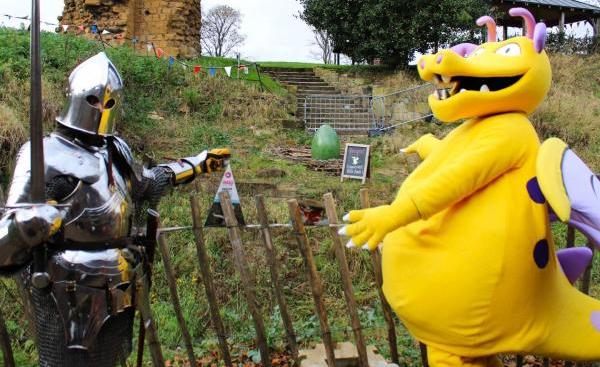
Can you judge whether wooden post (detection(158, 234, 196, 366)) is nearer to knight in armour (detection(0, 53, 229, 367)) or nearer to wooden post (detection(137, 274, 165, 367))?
wooden post (detection(137, 274, 165, 367))

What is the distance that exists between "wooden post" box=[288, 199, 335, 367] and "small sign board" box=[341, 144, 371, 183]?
4.33m

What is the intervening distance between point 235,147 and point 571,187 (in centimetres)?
686

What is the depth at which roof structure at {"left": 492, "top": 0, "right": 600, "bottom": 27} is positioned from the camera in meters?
16.5

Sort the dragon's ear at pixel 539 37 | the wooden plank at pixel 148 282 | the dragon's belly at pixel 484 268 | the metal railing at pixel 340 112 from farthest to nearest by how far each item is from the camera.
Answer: the metal railing at pixel 340 112 < the wooden plank at pixel 148 282 < the dragon's ear at pixel 539 37 < the dragon's belly at pixel 484 268

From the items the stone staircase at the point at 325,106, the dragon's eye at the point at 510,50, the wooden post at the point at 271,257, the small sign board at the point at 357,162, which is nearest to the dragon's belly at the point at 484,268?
the dragon's eye at the point at 510,50

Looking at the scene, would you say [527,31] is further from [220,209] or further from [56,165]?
[56,165]

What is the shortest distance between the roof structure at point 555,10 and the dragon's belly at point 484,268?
588 inches

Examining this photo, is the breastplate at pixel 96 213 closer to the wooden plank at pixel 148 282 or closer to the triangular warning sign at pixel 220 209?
the wooden plank at pixel 148 282

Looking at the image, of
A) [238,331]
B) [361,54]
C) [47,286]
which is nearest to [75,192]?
[47,286]

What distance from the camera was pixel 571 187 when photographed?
7.23 feet

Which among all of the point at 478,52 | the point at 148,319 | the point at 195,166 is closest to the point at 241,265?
the point at 148,319

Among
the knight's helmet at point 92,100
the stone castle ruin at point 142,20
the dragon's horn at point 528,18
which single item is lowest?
the knight's helmet at point 92,100

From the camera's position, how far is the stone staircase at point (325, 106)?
38.5ft

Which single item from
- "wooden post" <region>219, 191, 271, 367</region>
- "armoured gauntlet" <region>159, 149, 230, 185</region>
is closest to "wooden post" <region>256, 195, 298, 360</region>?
"wooden post" <region>219, 191, 271, 367</region>
